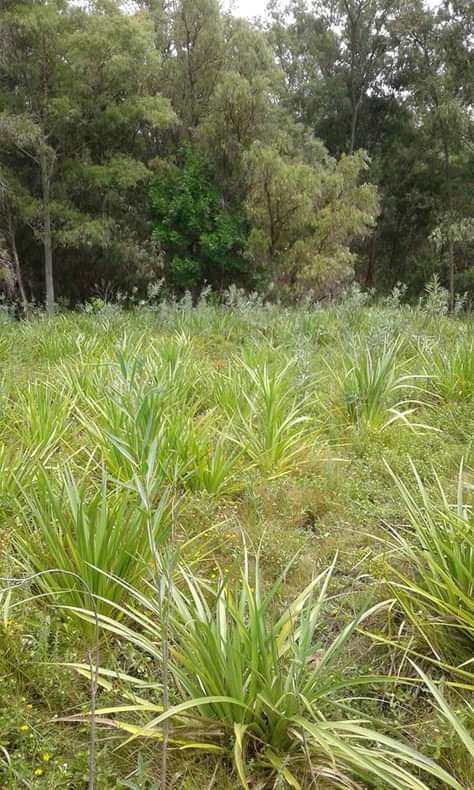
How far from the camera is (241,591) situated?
72.1 inches

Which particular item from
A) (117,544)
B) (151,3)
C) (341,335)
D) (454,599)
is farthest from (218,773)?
(151,3)

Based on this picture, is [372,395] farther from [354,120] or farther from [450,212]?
[354,120]

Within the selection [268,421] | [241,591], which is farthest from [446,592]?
[268,421]

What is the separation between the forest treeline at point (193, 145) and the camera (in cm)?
1442

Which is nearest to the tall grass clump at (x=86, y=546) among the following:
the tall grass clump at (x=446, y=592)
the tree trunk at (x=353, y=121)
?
the tall grass clump at (x=446, y=592)

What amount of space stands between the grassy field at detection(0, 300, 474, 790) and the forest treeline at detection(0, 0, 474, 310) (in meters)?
10.2

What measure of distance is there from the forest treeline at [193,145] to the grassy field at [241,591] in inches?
400

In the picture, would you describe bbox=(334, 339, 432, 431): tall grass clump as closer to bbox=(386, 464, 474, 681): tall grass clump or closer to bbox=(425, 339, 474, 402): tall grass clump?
bbox=(425, 339, 474, 402): tall grass clump

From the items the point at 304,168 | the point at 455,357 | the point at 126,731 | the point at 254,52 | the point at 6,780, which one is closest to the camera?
the point at 6,780

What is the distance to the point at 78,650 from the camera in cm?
177

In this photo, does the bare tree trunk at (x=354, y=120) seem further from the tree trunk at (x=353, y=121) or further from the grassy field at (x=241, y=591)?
the grassy field at (x=241, y=591)

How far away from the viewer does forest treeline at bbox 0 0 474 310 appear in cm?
1442

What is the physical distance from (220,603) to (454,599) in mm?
800

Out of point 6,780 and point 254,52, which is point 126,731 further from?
point 254,52
